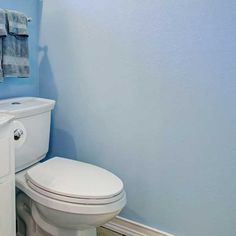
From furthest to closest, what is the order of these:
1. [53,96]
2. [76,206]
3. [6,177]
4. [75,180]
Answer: [53,96], [75,180], [76,206], [6,177]

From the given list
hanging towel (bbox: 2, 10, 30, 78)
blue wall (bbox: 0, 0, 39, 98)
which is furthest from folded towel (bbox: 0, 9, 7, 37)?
blue wall (bbox: 0, 0, 39, 98)

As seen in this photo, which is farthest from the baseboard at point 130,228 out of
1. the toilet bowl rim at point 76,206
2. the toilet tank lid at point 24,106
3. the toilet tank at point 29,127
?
the toilet tank lid at point 24,106

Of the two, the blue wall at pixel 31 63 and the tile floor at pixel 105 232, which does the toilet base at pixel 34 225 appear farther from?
the blue wall at pixel 31 63

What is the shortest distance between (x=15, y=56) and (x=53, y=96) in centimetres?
38

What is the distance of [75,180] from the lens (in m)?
1.20

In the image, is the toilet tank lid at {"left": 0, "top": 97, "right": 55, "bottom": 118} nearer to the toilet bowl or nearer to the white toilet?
the white toilet

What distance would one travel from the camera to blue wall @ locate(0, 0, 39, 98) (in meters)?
1.45

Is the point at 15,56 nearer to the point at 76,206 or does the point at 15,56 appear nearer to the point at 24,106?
the point at 24,106

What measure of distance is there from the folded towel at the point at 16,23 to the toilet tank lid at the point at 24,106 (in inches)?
14.3

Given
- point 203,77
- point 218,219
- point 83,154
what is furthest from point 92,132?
point 218,219

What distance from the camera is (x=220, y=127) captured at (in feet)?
3.95

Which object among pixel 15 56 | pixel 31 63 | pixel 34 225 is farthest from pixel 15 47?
pixel 34 225

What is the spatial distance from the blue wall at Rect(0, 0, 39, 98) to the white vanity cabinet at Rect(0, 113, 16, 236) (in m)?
0.54

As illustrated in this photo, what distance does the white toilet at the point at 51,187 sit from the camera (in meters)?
1.10
